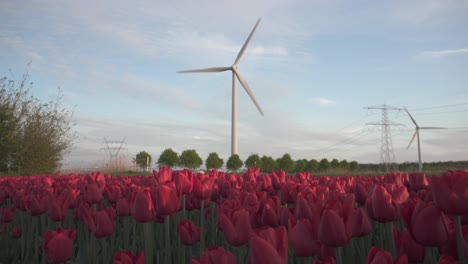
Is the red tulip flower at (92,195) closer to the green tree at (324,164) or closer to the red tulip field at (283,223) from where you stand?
the red tulip field at (283,223)

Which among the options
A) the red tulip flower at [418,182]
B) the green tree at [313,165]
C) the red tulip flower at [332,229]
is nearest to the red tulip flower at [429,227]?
the red tulip flower at [332,229]

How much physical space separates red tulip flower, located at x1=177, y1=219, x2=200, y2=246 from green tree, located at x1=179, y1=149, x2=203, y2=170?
4970 centimetres

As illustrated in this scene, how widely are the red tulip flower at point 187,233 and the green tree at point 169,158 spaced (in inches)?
1919

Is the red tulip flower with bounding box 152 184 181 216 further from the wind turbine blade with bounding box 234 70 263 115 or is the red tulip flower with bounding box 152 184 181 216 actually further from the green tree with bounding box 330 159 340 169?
the green tree with bounding box 330 159 340 169

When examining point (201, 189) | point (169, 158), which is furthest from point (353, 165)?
→ point (201, 189)

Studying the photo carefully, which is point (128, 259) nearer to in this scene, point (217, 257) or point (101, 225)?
point (217, 257)

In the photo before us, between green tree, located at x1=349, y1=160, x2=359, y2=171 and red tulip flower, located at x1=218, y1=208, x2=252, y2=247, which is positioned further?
green tree, located at x1=349, y1=160, x2=359, y2=171

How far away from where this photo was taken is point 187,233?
9.79 ft

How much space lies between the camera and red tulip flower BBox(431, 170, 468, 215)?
1898 mm

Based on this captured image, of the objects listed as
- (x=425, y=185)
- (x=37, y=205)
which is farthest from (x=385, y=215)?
(x=37, y=205)

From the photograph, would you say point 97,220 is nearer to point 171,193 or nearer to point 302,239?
point 171,193

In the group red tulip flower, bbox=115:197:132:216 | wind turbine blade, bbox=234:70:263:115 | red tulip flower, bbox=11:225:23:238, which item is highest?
wind turbine blade, bbox=234:70:263:115

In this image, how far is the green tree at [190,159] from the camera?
5284 centimetres

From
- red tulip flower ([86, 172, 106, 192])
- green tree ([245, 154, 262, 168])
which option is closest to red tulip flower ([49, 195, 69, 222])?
red tulip flower ([86, 172, 106, 192])
